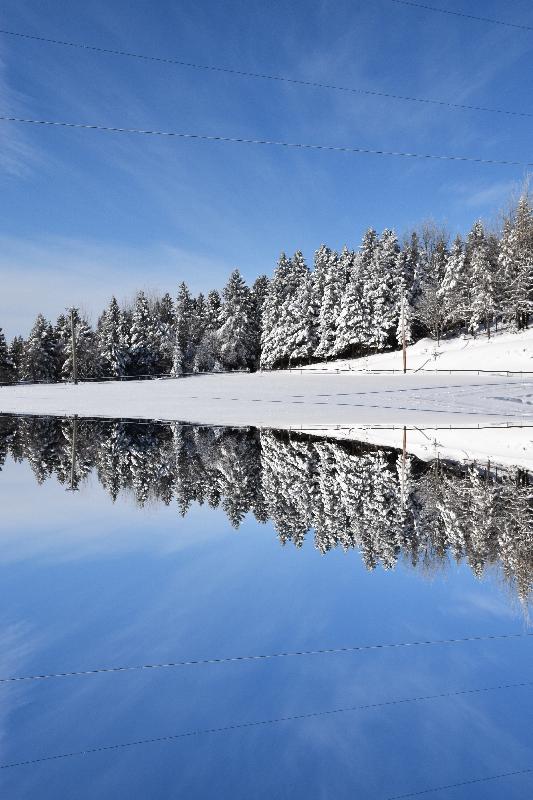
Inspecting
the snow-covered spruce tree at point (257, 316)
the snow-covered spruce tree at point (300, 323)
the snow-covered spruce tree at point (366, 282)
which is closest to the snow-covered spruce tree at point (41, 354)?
the snow-covered spruce tree at point (257, 316)

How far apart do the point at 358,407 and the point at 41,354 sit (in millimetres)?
66655

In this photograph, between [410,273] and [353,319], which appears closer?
[353,319]

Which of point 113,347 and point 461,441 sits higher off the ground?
point 113,347

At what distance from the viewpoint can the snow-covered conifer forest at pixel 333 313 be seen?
6456cm

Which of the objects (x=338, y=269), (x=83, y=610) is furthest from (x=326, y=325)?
(x=83, y=610)

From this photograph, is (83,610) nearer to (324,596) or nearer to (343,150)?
(324,596)

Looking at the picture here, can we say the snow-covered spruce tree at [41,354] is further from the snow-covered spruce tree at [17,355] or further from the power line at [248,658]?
the power line at [248,658]

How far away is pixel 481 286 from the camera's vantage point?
6406 centimetres

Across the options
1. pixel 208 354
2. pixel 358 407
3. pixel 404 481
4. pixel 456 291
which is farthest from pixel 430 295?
pixel 404 481

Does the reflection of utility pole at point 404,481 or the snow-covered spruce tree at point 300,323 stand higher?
the snow-covered spruce tree at point 300,323

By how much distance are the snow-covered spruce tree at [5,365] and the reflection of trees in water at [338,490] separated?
80.3 m

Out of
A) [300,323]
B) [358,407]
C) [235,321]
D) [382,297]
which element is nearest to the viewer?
[358,407]

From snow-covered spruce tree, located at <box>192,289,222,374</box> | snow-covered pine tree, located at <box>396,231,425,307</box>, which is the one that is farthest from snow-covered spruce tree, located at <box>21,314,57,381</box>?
snow-covered pine tree, located at <box>396,231,425,307</box>

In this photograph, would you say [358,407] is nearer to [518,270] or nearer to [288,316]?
[288,316]
